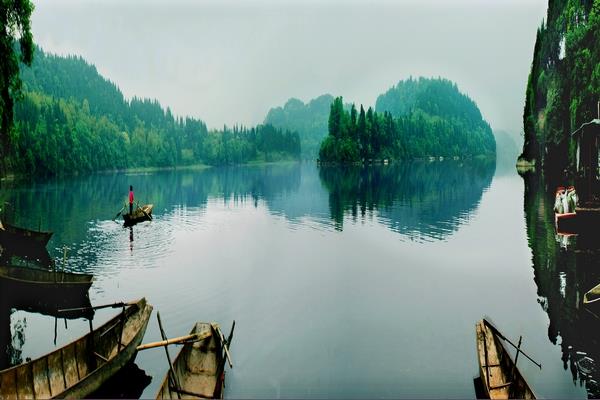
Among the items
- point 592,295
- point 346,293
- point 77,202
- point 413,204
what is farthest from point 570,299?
point 77,202

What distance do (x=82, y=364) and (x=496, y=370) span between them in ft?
43.6

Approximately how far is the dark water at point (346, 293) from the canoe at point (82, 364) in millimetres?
939

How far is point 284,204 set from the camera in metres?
66.6

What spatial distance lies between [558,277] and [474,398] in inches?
572

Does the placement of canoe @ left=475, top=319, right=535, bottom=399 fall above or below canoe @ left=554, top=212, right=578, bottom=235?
below

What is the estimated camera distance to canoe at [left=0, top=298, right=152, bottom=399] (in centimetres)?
1346

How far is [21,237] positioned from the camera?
31.9m

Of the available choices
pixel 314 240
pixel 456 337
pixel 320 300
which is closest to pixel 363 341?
pixel 456 337

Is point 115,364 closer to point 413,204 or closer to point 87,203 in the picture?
point 413,204

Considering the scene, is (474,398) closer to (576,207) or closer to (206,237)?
(576,207)

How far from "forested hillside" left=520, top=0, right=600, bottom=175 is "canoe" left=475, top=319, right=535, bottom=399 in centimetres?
4516

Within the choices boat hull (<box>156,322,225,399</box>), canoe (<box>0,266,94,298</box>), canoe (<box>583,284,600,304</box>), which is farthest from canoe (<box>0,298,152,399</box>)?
canoe (<box>583,284,600,304</box>)

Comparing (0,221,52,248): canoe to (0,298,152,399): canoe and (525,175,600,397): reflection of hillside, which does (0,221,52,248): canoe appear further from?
(525,175,600,397): reflection of hillside

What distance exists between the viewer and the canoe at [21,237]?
31.5 meters
